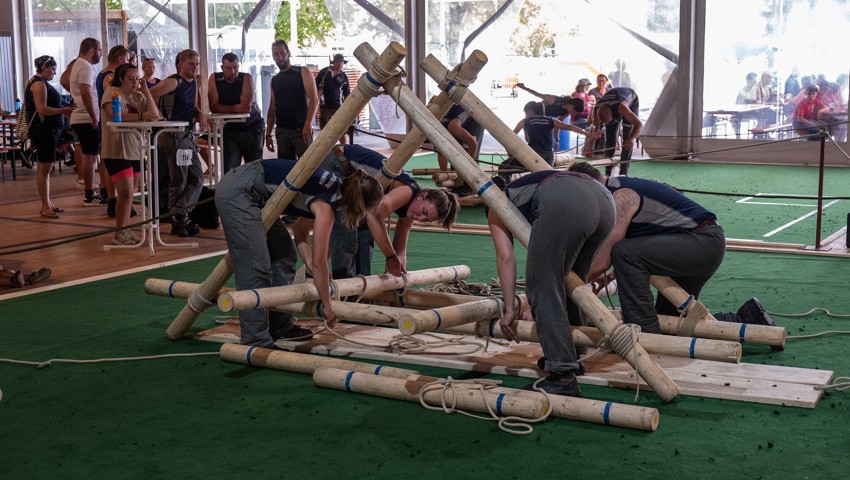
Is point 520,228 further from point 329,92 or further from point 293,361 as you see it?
point 329,92

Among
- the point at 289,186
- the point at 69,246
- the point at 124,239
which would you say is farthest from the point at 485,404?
the point at 69,246

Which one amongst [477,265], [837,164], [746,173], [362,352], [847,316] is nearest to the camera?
[362,352]

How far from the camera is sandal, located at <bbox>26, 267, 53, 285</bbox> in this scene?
713 centimetres

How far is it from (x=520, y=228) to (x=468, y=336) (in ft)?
4.06

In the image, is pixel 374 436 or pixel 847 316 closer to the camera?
pixel 374 436

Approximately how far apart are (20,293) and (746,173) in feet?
37.3

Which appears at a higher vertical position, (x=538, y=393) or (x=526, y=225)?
(x=526, y=225)

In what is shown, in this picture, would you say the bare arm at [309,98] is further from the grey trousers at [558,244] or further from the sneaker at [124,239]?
the grey trousers at [558,244]

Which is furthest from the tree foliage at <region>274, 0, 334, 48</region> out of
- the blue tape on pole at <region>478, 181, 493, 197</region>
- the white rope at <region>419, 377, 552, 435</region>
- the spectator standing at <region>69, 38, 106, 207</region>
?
the white rope at <region>419, 377, 552, 435</region>

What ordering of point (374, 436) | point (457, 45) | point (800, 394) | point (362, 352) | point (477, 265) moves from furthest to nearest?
point (457, 45)
point (477, 265)
point (362, 352)
point (800, 394)
point (374, 436)

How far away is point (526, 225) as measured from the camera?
175 inches

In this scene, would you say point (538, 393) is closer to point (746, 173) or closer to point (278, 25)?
point (746, 173)

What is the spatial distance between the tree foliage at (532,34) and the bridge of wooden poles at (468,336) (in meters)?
13.7


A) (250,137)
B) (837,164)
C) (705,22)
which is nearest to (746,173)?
(837,164)
